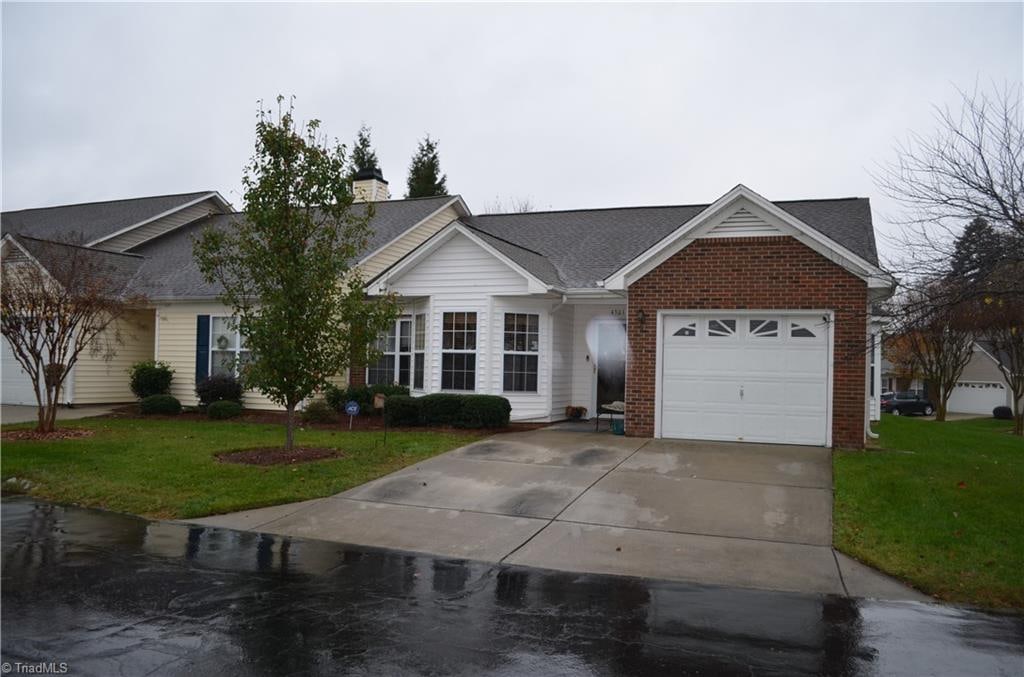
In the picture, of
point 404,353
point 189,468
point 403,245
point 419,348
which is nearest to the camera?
point 189,468

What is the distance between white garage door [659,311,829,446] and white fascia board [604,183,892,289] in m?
1.05

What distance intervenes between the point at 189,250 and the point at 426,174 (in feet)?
68.3

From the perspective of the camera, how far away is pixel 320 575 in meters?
6.85

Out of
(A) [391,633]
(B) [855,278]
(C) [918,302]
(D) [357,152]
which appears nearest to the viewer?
(A) [391,633]

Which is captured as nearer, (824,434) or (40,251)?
(824,434)

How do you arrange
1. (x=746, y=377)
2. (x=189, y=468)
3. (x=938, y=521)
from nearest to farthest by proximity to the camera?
1. (x=938, y=521)
2. (x=189, y=468)
3. (x=746, y=377)

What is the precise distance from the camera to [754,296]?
13484mm

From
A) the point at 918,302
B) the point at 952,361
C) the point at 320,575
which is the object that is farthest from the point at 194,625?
the point at 952,361

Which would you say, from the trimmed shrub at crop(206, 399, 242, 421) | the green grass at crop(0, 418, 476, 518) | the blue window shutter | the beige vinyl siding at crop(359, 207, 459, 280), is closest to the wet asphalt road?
the green grass at crop(0, 418, 476, 518)

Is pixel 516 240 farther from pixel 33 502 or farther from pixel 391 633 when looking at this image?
pixel 391 633

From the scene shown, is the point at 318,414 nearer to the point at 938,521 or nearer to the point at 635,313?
the point at 635,313

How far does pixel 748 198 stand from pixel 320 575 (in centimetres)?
1002

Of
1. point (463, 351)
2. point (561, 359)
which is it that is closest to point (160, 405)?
point (463, 351)

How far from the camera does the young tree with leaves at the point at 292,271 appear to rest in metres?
11.7
